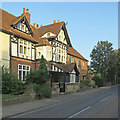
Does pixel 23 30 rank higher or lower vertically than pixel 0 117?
higher

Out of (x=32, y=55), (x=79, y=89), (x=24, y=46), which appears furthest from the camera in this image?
(x=79, y=89)

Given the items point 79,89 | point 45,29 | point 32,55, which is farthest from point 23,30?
point 79,89

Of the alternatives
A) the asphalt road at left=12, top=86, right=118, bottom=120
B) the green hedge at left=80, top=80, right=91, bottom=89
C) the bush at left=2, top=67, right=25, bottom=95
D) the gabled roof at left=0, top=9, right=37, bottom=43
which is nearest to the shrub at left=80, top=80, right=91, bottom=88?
the green hedge at left=80, top=80, right=91, bottom=89

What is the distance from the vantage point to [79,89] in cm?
3116

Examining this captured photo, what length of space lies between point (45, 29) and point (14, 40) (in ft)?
37.6

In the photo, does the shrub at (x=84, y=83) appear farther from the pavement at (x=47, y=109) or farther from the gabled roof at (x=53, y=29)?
the pavement at (x=47, y=109)

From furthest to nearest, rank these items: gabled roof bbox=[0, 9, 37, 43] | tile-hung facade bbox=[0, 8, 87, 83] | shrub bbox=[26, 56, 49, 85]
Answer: gabled roof bbox=[0, 9, 37, 43], tile-hung facade bbox=[0, 8, 87, 83], shrub bbox=[26, 56, 49, 85]

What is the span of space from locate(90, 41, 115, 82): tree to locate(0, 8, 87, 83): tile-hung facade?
2308 centimetres

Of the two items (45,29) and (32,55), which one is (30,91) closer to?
(32,55)

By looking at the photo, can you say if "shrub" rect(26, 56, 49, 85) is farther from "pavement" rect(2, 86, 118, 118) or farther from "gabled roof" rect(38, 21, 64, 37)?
"gabled roof" rect(38, 21, 64, 37)

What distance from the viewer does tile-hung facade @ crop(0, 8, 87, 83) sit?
20906mm

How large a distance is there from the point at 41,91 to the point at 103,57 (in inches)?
1557

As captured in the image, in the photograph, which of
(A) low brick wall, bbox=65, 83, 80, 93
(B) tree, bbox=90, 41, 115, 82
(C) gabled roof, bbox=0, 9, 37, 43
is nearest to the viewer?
(C) gabled roof, bbox=0, 9, 37, 43

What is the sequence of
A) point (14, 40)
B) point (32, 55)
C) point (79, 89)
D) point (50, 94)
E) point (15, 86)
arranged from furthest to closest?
1. point (79, 89)
2. point (32, 55)
3. point (14, 40)
4. point (50, 94)
5. point (15, 86)
